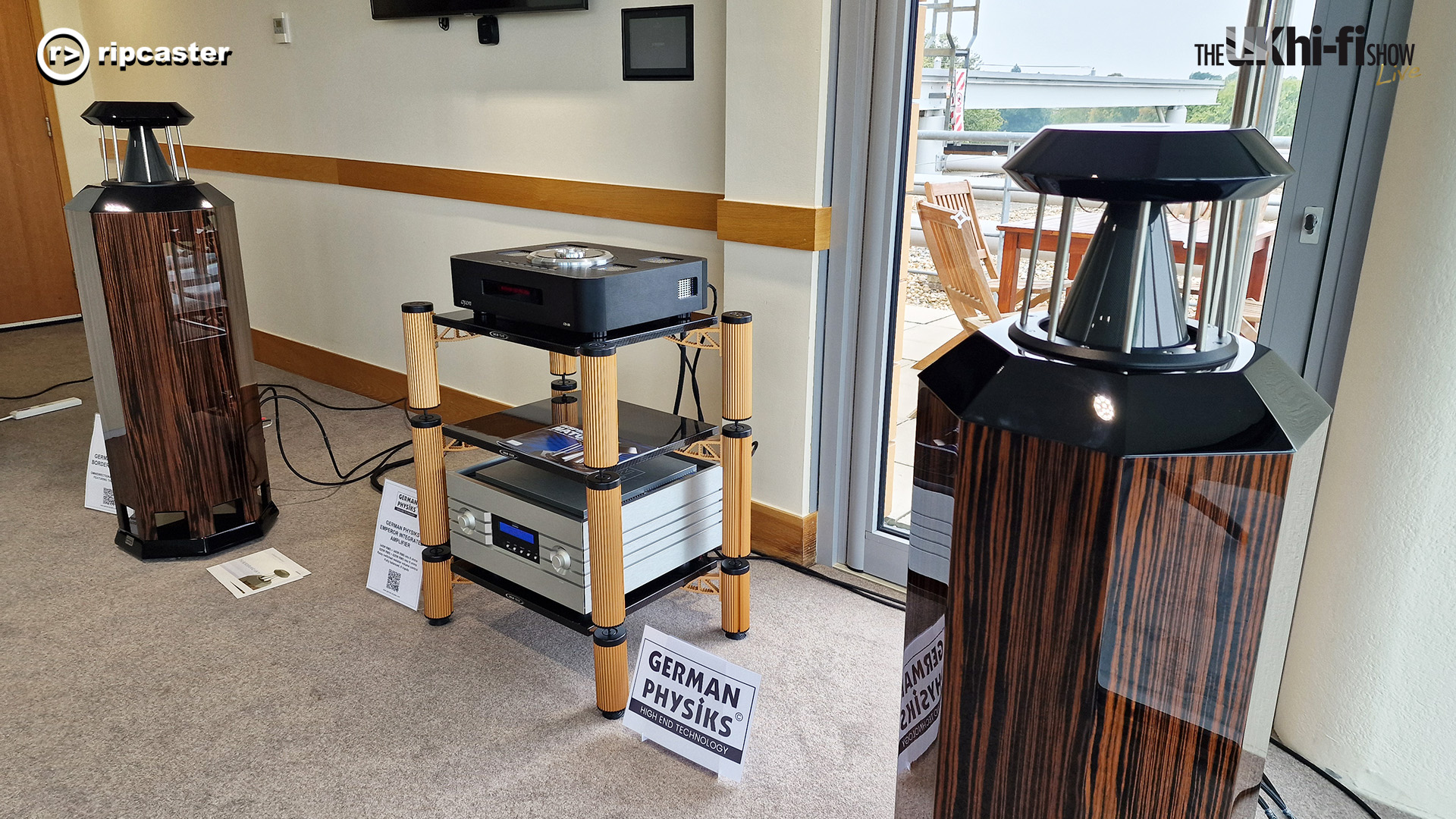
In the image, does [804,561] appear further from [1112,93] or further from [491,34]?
[491,34]

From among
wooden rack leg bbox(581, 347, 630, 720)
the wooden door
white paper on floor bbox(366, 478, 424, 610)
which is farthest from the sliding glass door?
the wooden door

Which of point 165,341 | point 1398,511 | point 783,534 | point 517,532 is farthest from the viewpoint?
point 783,534

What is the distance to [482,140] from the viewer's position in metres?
2.68

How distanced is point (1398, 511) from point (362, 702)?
166 cm

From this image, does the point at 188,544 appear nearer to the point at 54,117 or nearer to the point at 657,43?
the point at 657,43

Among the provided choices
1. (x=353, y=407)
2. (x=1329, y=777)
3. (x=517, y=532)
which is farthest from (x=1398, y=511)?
(x=353, y=407)

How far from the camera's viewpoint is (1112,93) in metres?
1.63

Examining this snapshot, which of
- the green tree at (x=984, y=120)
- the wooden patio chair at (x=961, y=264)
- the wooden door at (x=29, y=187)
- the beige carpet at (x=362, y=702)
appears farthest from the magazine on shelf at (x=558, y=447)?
the wooden door at (x=29, y=187)

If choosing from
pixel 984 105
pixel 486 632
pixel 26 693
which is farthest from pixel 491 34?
pixel 26 693

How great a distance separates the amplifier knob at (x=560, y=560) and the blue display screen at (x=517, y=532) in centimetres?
6

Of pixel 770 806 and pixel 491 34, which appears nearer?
pixel 770 806

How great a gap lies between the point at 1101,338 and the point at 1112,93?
1168 millimetres

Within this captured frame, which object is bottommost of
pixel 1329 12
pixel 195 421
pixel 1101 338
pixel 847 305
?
pixel 195 421

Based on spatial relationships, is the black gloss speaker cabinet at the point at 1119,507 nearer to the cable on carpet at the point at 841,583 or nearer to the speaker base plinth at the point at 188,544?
the cable on carpet at the point at 841,583
